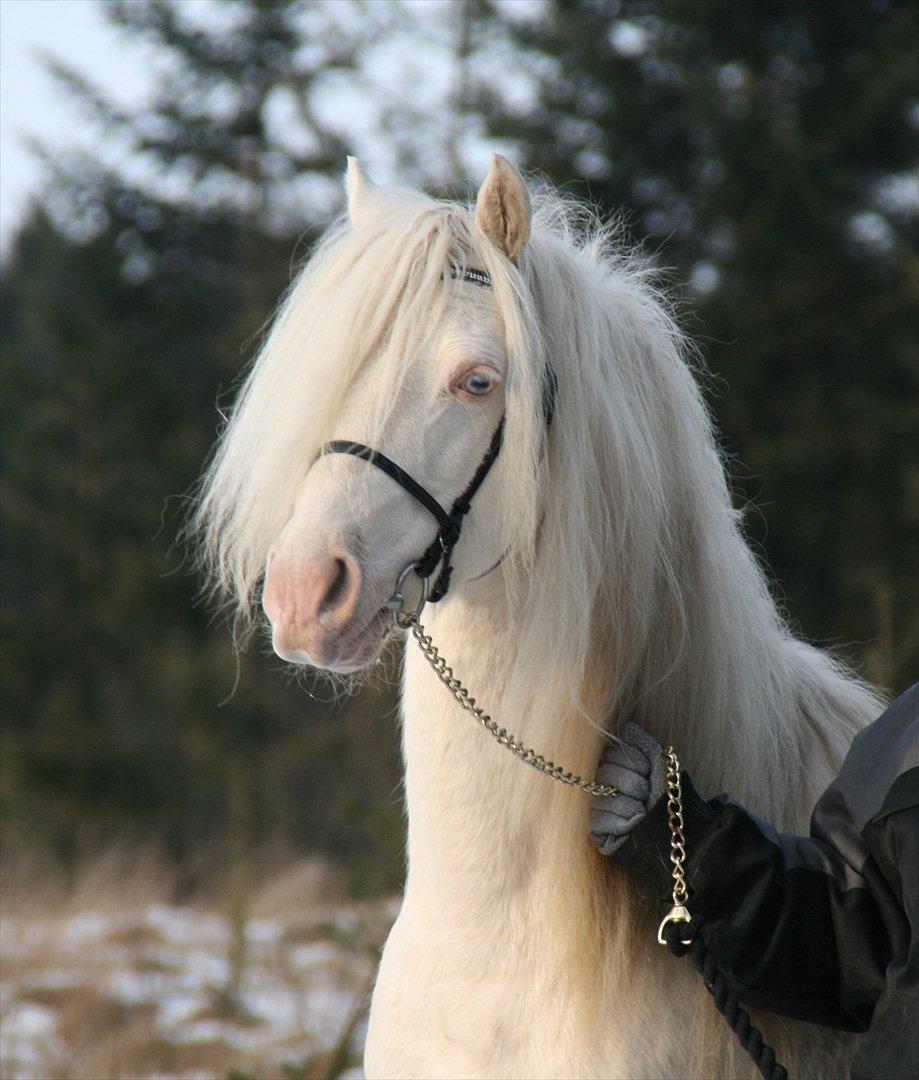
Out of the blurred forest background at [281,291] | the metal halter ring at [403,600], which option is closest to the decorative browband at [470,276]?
the metal halter ring at [403,600]

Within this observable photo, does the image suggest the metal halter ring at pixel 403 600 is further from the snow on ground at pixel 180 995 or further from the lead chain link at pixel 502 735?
the snow on ground at pixel 180 995

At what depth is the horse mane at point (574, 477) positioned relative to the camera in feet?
5.76

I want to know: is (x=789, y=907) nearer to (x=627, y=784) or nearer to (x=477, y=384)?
(x=627, y=784)

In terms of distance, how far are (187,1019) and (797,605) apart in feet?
17.5

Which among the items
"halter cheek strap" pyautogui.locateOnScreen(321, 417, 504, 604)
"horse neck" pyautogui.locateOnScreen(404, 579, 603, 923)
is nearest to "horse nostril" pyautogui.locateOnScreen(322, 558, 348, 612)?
"halter cheek strap" pyautogui.locateOnScreen(321, 417, 504, 604)

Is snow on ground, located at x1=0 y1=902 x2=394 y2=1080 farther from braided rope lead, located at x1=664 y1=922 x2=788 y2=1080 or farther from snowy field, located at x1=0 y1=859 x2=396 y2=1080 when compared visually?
braided rope lead, located at x1=664 y1=922 x2=788 y2=1080

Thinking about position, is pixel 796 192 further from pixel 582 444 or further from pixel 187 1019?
pixel 582 444

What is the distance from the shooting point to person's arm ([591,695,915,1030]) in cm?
168

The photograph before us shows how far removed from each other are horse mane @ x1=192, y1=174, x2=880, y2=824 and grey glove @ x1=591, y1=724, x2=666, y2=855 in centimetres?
5

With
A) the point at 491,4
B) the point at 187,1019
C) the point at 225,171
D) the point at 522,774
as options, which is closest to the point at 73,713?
the point at 225,171

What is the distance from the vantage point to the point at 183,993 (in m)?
5.88

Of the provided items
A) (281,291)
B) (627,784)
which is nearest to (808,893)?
(627,784)

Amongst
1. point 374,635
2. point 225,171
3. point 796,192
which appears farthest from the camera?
point 225,171

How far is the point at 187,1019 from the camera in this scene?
5488 mm
